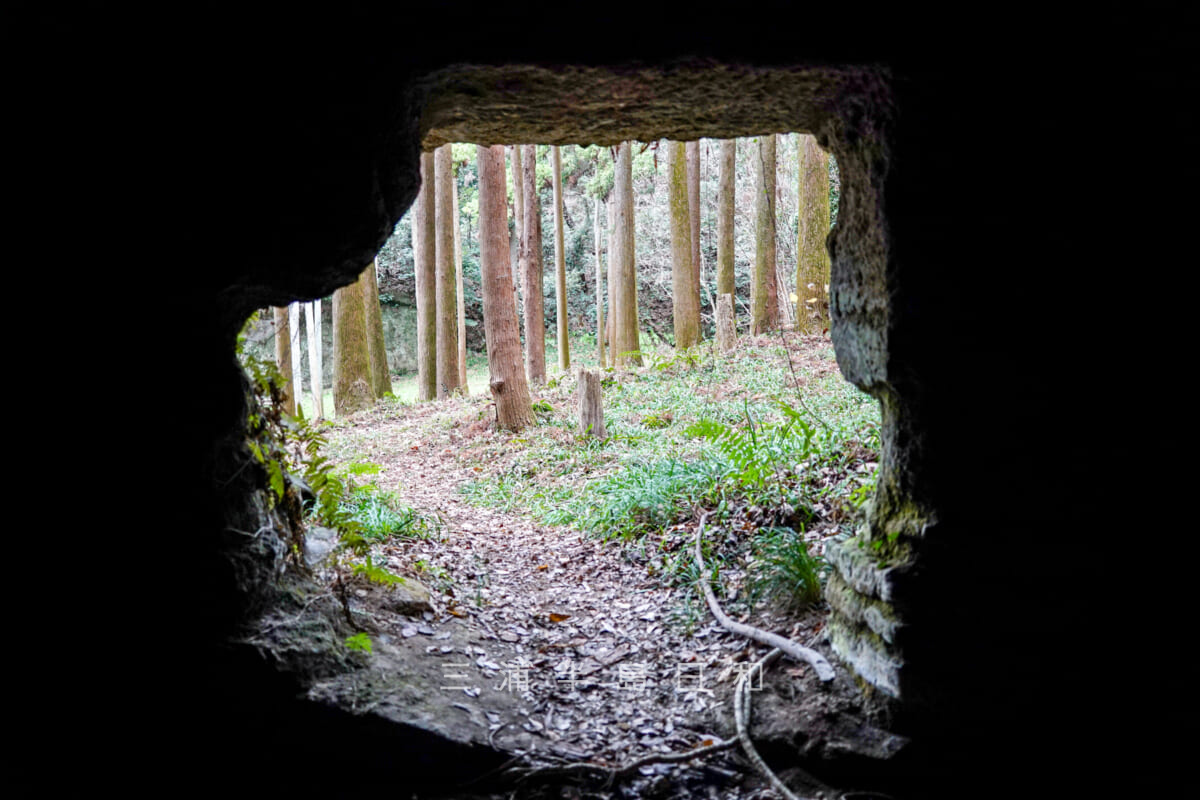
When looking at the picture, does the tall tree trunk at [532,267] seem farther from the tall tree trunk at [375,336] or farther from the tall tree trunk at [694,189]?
the tall tree trunk at [694,189]

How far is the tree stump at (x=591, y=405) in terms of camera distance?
1021 centimetres

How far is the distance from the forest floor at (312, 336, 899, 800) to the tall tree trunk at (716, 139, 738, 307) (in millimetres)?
6221

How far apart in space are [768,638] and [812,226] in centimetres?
1117

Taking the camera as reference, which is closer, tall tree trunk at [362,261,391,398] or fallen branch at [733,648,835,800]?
fallen branch at [733,648,835,800]

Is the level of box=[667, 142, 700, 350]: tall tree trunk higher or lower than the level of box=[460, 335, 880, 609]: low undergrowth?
higher

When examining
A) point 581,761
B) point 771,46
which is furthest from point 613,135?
point 581,761

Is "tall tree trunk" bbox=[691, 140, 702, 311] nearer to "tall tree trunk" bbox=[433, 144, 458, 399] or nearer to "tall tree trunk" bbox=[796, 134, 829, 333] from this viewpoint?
Answer: "tall tree trunk" bbox=[796, 134, 829, 333]

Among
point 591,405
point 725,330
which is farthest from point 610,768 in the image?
point 725,330

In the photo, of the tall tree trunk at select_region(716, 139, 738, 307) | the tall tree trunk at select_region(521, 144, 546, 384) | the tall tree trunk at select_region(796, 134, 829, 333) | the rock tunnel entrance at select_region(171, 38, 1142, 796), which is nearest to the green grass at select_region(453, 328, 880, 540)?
the tall tree trunk at select_region(796, 134, 829, 333)

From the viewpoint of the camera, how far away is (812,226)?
13945 mm

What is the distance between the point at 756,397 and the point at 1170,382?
25.7 ft

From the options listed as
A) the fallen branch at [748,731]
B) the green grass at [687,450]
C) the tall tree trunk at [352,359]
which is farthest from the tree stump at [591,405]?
the tall tree trunk at [352,359]

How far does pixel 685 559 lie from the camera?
218 inches

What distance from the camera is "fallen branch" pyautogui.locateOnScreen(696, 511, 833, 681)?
12.2ft
